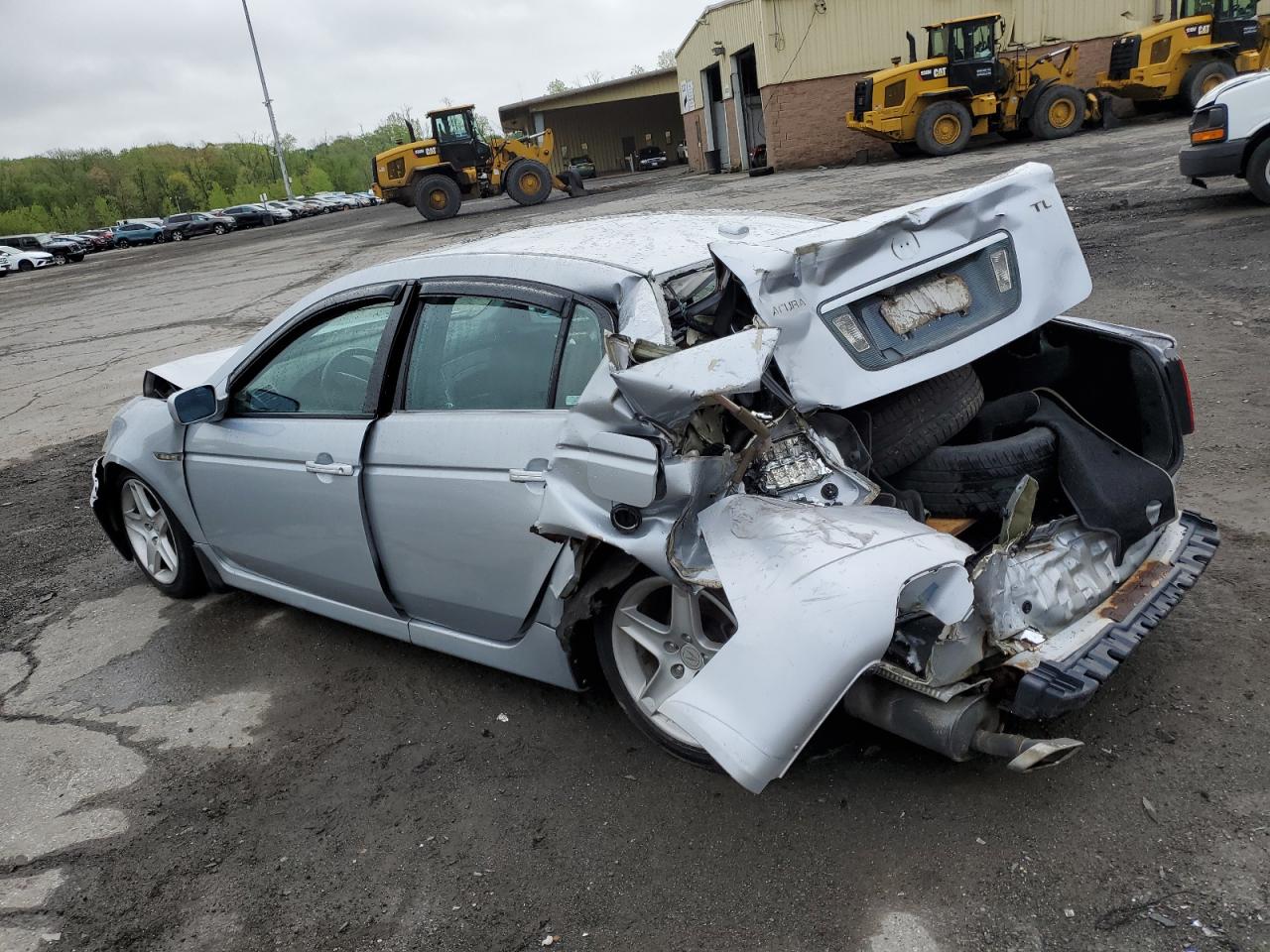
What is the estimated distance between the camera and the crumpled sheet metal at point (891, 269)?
8.67 ft

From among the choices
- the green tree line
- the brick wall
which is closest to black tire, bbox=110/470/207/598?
the brick wall

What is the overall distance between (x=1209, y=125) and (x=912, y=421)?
8577 millimetres

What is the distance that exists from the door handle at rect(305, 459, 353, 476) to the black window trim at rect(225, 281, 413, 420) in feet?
0.57

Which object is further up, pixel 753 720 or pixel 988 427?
pixel 988 427

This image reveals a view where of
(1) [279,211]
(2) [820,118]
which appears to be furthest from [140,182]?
(2) [820,118]

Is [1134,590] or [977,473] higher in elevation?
[977,473]

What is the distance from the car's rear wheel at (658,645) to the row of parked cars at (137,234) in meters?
40.3

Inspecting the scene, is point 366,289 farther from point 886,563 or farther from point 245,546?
point 886,563

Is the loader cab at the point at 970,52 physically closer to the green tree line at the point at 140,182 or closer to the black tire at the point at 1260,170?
the black tire at the point at 1260,170

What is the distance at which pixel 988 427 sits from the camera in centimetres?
326

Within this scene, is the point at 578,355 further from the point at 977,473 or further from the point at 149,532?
the point at 149,532

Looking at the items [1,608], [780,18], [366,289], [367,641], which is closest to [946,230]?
[366,289]

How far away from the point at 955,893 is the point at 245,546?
10.1ft

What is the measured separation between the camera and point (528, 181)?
27.9m
